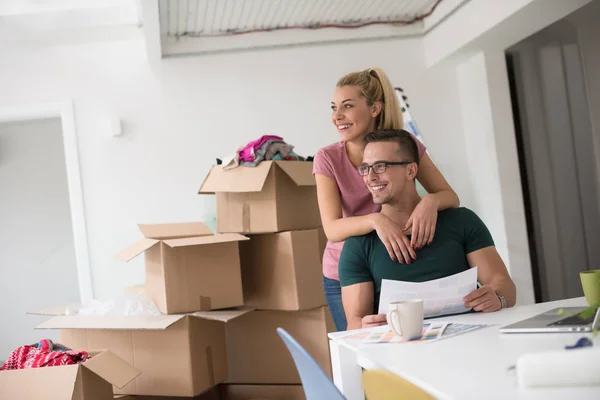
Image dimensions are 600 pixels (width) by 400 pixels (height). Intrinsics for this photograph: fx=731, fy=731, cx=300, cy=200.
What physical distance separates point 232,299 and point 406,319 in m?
1.97

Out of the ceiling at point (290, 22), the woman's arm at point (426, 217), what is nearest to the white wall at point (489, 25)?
the ceiling at point (290, 22)

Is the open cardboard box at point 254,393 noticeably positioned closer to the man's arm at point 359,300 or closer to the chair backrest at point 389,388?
the man's arm at point 359,300

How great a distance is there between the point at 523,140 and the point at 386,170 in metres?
3.07

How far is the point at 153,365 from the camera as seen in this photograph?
3.21 metres

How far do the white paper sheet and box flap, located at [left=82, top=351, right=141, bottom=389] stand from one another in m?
1.32

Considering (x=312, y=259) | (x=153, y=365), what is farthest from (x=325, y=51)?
(x=153, y=365)

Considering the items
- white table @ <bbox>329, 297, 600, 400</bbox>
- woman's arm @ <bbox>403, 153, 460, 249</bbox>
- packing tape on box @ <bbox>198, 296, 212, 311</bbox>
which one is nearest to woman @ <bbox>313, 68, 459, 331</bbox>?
woman's arm @ <bbox>403, 153, 460, 249</bbox>

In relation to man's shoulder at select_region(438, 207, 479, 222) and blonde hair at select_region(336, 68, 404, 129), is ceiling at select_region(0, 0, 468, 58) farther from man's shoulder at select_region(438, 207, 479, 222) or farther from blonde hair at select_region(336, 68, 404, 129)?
man's shoulder at select_region(438, 207, 479, 222)

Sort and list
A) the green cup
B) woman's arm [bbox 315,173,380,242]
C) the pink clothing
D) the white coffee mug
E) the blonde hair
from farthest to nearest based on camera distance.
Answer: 1. the pink clothing
2. the blonde hair
3. woman's arm [bbox 315,173,380,242]
4. the green cup
5. the white coffee mug

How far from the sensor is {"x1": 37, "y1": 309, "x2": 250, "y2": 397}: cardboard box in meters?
3.17

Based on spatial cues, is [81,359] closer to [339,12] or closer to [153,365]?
[153,365]

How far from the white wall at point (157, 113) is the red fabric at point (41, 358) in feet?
5.98

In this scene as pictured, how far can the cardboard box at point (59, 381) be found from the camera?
2.59 m

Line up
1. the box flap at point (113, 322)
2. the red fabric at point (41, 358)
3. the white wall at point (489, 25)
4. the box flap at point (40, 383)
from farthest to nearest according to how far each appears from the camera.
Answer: the white wall at point (489, 25) → the box flap at point (113, 322) → the red fabric at point (41, 358) → the box flap at point (40, 383)
